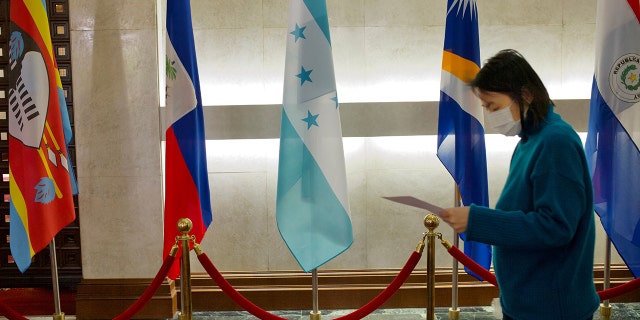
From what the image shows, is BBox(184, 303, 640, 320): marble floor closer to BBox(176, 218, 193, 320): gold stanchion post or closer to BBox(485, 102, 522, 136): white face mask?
BBox(176, 218, 193, 320): gold stanchion post

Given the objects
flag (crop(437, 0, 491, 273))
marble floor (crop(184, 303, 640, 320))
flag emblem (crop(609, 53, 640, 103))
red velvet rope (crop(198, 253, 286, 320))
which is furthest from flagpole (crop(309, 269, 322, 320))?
flag emblem (crop(609, 53, 640, 103))

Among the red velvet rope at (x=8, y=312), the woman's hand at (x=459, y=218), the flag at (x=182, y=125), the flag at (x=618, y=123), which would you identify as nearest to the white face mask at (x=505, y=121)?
the woman's hand at (x=459, y=218)

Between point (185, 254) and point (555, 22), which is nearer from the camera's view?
point (185, 254)

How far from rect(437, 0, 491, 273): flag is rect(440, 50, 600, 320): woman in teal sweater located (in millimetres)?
1524

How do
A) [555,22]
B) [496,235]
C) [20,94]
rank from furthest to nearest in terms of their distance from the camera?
[555,22] → [20,94] → [496,235]

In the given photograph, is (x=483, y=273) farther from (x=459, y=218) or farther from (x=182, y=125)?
(x=182, y=125)

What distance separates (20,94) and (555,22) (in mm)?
4238

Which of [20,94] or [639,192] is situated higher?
[20,94]

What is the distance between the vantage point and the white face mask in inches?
77.5

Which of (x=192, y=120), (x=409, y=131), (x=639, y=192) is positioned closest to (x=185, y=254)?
(x=192, y=120)

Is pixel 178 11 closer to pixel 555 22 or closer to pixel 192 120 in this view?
pixel 192 120

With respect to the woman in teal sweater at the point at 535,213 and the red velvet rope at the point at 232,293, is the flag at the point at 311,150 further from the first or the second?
the woman in teal sweater at the point at 535,213

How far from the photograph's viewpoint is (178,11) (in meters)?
3.60

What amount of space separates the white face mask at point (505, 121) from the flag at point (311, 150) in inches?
60.3
